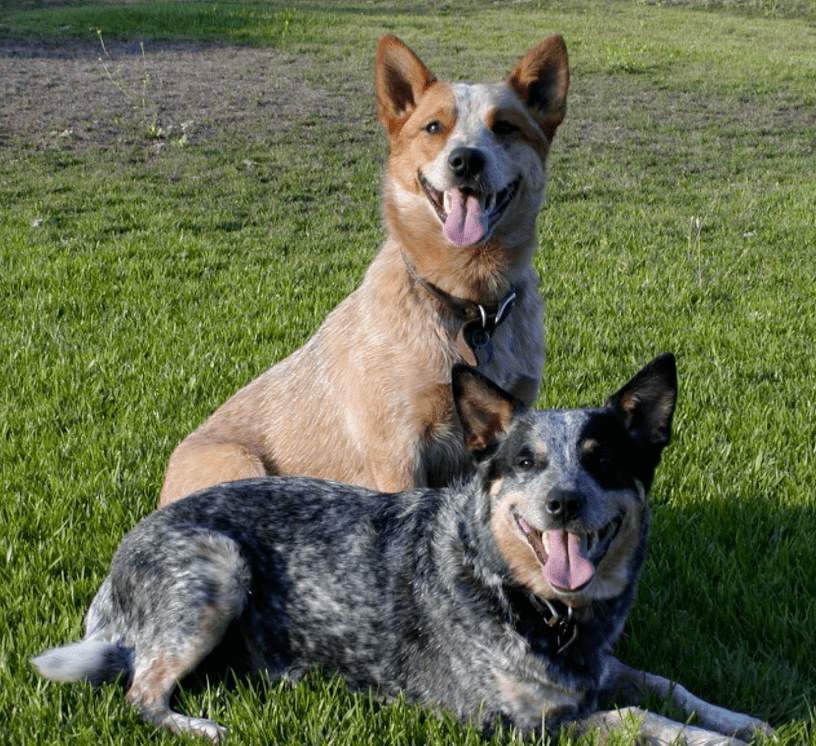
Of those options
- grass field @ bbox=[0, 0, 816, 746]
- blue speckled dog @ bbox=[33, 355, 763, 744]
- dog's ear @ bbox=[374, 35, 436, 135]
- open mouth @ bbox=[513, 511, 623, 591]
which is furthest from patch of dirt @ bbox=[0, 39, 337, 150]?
open mouth @ bbox=[513, 511, 623, 591]

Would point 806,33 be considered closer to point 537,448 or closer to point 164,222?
point 164,222

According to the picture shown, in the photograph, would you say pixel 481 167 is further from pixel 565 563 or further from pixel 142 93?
pixel 142 93

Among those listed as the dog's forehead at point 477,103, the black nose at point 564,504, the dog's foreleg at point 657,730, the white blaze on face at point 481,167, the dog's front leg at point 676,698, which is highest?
the dog's forehead at point 477,103

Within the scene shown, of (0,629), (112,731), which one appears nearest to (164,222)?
(0,629)

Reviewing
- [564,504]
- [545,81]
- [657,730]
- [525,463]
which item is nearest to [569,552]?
[564,504]

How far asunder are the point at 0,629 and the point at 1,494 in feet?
4.06

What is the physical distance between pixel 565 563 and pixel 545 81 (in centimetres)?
251

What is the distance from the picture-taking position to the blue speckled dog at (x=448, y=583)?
326cm

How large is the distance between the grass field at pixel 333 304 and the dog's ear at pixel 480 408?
1002mm

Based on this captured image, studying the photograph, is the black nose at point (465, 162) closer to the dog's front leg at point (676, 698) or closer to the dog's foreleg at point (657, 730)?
the dog's front leg at point (676, 698)

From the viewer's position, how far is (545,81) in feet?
15.2

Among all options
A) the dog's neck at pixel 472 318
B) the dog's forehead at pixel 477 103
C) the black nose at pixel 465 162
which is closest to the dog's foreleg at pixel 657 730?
the dog's neck at pixel 472 318

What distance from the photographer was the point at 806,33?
997 inches

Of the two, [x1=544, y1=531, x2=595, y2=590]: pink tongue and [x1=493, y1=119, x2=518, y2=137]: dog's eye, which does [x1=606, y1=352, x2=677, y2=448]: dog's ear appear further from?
[x1=493, y1=119, x2=518, y2=137]: dog's eye
